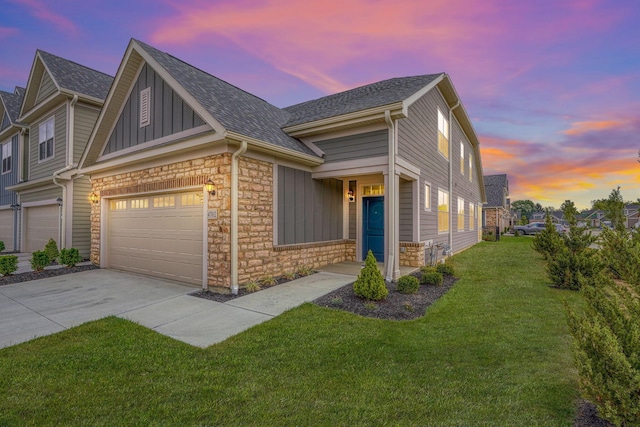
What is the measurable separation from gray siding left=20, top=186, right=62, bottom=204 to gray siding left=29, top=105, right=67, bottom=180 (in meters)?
0.66

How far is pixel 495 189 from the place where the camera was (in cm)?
3362

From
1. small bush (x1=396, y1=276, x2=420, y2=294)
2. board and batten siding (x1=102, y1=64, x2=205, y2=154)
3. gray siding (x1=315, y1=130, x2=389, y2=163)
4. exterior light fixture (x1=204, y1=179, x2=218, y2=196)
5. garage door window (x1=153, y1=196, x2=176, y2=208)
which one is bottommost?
small bush (x1=396, y1=276, x2=420, y2=294)

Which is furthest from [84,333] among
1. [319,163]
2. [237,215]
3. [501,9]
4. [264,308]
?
[501,9]

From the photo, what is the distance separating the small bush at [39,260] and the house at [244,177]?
129 cm

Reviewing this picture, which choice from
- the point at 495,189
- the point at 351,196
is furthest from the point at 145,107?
the point at 495,189

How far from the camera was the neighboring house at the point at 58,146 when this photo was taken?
36.5 ft

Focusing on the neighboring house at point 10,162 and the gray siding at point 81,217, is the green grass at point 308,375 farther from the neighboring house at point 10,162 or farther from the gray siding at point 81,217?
the neighboring house at point 10,162

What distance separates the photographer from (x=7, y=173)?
1612 centimetres

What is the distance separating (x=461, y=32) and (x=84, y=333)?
11790mm

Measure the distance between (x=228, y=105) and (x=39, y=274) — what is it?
24.4 feet

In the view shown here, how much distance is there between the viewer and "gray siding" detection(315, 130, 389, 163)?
25.5ft

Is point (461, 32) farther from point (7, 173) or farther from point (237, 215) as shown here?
point (7, 173)

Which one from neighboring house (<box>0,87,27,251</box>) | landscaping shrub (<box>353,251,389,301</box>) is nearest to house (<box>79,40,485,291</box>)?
landscaping shrub (<box>353,251,389,301</box>)

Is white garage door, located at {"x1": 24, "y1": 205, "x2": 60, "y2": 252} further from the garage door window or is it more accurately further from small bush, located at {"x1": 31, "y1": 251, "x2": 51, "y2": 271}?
the garage door window
